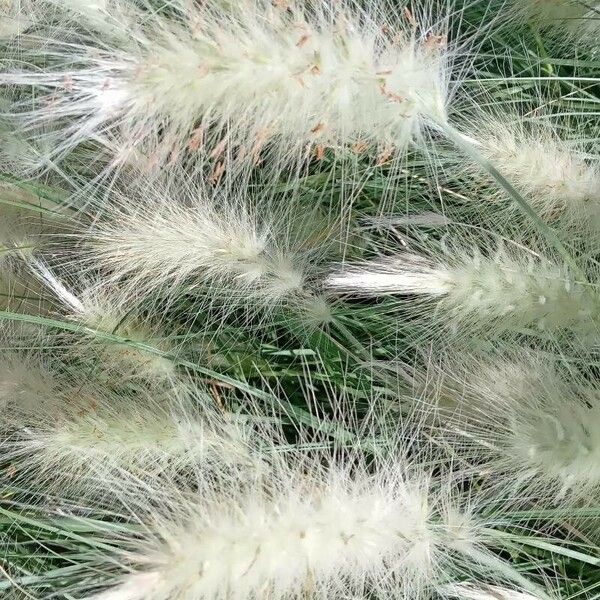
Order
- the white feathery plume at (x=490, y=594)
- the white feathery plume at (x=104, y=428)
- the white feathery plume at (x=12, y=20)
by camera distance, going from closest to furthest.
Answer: the white feathery plume at (x=490, y=594), the white feathery plume at (x=104, y=428), the white feathery plume at (x=12, y=20)

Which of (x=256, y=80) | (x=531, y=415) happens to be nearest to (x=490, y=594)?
(x=531, y=415)

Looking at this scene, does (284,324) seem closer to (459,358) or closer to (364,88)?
(459,358)

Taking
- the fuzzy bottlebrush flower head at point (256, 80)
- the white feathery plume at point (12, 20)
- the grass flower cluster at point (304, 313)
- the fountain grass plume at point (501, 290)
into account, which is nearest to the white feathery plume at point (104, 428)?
the grass flower cluster at point (304, 313)

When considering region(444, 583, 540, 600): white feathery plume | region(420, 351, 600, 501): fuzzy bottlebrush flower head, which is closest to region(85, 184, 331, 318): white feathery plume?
region(420, 351, 600, 501): fuzzy bottlebrush flower head

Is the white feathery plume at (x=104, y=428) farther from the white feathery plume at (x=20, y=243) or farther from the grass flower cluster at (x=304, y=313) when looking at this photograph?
the white feathery plume at (x=20, y=243)

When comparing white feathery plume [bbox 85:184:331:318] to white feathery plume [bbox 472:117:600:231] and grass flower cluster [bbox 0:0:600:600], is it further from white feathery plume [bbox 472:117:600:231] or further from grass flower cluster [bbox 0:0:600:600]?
white feathery plume [bbox 472:117:600:231]

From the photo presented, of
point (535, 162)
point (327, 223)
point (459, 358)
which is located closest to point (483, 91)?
point (535, 162)

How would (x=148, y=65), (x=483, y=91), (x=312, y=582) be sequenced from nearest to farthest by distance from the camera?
(x=148, y=65) → (x=312, y=582) → (x=483, y=91)
